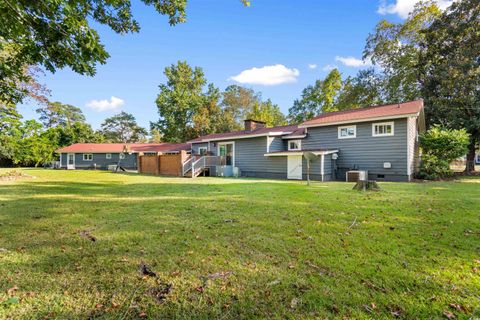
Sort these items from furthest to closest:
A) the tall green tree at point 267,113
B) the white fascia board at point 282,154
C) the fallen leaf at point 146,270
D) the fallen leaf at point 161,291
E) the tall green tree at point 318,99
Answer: the tall green tree at point 267,113
the tall green tree at point 318,99
the white fascia board at point 282,154
the fallen leaf at point 146,270
the fallen leaf at point 161,291

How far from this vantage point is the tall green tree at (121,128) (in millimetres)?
50562

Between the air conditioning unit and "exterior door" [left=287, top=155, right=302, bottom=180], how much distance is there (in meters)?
2.77

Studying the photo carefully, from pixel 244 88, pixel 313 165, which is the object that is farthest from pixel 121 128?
pixel 313 165

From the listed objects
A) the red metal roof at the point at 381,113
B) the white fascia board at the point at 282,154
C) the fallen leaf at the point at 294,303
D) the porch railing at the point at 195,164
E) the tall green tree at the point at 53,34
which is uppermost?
Answer: the red metal roof at the point at 381,113

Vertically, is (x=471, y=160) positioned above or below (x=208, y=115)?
below

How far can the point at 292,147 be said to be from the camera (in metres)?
17.2

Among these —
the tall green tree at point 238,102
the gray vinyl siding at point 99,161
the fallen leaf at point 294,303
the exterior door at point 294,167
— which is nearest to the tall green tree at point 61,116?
the gray vinyl siding at point 99,161

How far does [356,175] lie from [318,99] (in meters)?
22.7

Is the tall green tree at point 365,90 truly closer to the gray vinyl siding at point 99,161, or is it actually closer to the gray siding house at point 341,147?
the gray siding house at point 341,147

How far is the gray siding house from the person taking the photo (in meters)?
12.6

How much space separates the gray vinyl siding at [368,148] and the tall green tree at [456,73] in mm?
9487

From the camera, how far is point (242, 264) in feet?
9.01

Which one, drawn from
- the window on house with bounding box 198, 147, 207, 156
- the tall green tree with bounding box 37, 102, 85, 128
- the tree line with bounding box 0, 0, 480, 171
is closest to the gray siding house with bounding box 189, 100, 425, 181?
the window on house with bounding box 198, 147, 207, 156

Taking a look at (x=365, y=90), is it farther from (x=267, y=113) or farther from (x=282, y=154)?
(x=282, y=154)
